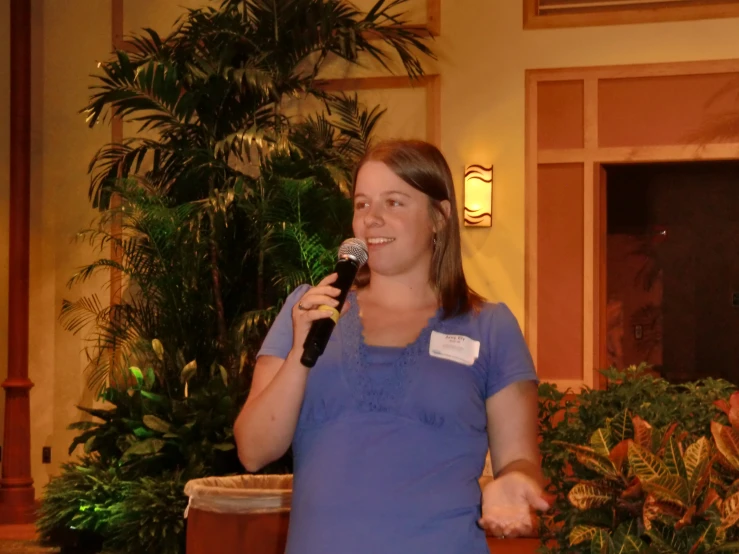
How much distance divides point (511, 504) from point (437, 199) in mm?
520

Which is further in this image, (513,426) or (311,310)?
(513,426)

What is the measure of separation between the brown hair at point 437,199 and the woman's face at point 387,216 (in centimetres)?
1

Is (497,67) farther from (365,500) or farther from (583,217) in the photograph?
(365,500)

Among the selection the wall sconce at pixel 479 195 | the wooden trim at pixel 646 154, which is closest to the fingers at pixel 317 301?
the wall sconce at pixel 479 195

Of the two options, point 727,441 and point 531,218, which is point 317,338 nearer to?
point 727,441

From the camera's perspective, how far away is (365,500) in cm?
145

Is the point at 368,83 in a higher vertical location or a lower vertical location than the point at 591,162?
higher

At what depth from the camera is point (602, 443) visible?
166 centimetres

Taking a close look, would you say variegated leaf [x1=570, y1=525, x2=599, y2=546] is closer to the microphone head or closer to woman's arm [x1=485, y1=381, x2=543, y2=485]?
woman's arm [x1=485, y1=381, x2=543, y2=485]

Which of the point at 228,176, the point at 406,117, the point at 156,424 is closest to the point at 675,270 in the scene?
the point at 406,117

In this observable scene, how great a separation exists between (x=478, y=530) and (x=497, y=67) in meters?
4.66

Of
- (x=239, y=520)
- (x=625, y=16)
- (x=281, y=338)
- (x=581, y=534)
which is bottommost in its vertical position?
(x=239, y=520)

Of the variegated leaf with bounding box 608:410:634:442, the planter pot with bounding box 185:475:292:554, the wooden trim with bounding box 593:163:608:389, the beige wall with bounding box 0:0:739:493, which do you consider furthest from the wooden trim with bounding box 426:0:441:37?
the variegated leaf with bounding box 608:410:634:442

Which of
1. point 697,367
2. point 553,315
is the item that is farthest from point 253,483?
point 697,367
